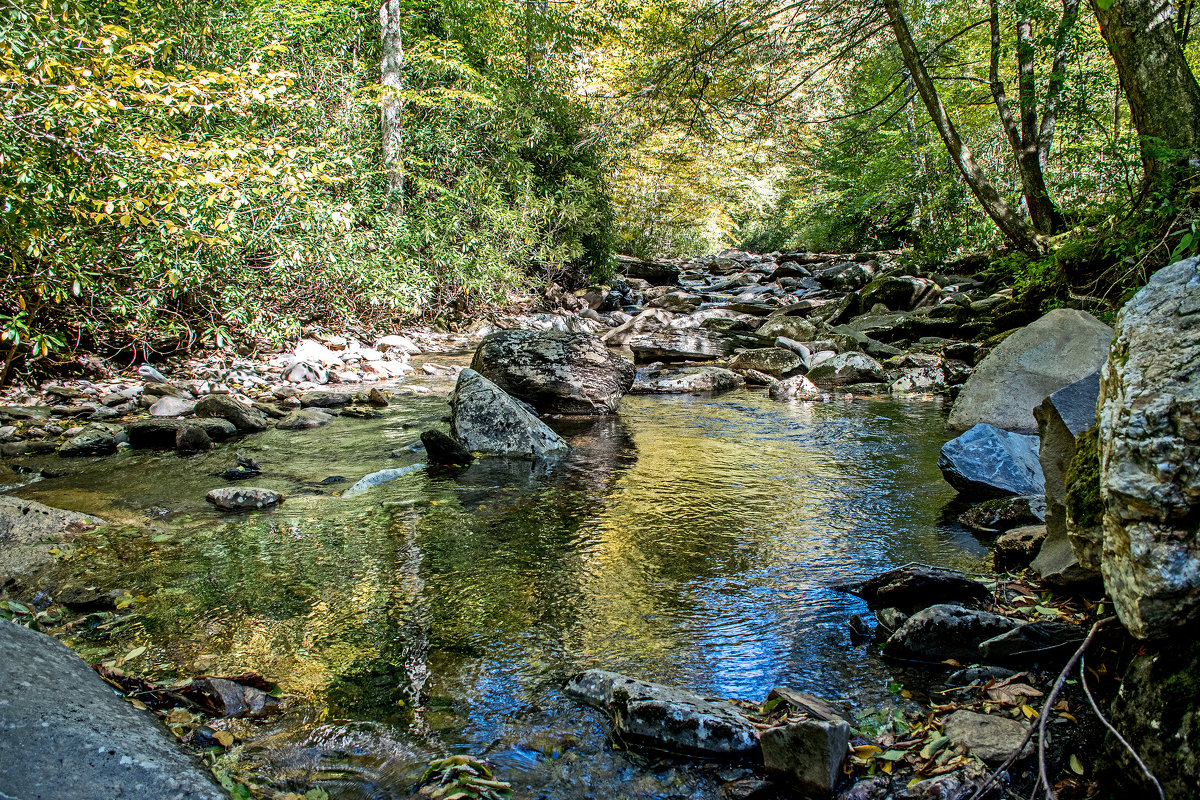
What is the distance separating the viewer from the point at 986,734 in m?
2.18

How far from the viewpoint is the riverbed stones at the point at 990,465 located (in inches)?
191

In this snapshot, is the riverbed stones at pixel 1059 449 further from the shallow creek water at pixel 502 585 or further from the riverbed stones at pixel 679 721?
the riverbed stones at pixel 679 721

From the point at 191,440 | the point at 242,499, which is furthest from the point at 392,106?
the point at 242,499

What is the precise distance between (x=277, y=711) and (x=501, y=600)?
3.90ft

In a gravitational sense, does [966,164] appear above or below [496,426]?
above

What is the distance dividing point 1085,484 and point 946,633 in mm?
782

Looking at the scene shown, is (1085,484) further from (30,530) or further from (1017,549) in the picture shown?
(30,530)

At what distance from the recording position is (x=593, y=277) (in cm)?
2066

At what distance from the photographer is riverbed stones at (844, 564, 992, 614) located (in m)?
3.04

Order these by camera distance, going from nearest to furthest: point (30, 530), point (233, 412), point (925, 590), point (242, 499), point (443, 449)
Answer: point (925, 590)
point (30, 530)
point (242, 499)
point (443, 449)
point (233, 412)

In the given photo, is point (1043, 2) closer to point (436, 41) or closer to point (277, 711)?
point (277, 711)

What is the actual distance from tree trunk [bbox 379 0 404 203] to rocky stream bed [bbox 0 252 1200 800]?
7750 mm

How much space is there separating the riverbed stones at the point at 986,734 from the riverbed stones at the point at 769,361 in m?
9.16

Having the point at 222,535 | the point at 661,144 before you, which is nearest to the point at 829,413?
the point at 222,535
